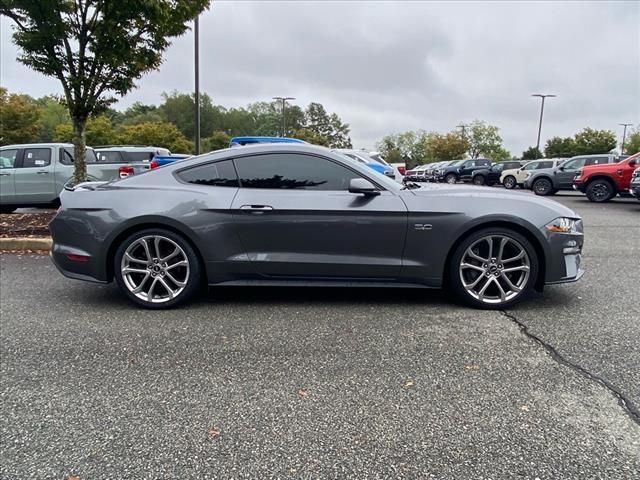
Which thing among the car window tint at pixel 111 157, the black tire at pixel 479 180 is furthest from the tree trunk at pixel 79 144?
the black tire at pixel 479 180

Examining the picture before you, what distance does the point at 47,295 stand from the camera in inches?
175

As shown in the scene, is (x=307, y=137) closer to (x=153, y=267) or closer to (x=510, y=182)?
(x=510, y=182)

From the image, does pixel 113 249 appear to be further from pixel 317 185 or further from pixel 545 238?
pixel 545 238

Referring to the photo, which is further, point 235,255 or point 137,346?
point 235,255

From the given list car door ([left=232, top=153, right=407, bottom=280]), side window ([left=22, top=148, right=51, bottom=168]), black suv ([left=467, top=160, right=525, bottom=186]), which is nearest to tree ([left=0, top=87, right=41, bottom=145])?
side window ([left=22, top=148, right=51, bottom=168])

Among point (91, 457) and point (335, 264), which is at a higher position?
point (335, 264)

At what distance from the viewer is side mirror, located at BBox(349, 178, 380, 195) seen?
3812 millimetres

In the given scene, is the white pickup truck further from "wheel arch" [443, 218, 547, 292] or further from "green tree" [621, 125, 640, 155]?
"green tree" [621, 125, 640, 155]

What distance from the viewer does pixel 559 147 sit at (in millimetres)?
64500

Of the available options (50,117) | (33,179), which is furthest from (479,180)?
(50,117)

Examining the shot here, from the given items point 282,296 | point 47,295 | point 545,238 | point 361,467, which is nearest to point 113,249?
point 47,295

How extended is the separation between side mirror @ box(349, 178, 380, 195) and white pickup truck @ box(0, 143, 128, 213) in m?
8.48

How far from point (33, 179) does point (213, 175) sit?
26.3ft

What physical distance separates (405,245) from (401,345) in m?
0.98
